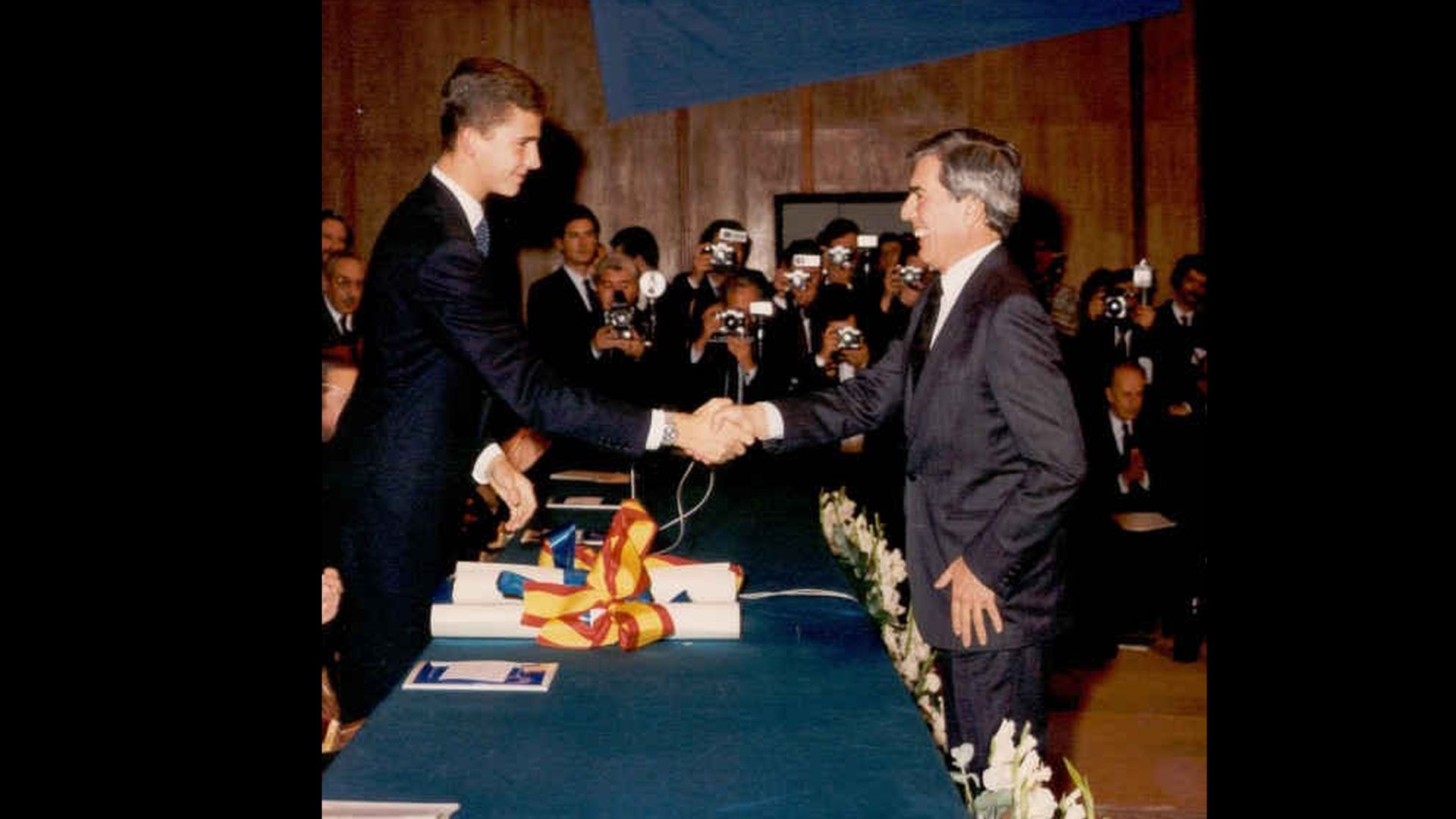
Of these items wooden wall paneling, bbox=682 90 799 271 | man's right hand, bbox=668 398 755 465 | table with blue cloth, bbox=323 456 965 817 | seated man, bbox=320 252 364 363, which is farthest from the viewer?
wooden wall paneling, bbox=682 90 799 271

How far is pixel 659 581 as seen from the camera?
1.94 metres

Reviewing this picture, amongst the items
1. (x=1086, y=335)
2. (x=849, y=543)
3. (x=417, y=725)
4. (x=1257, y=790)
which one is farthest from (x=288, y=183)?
(x=1086, y=335)

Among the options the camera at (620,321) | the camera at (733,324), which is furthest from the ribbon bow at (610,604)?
the camera at (733,324)

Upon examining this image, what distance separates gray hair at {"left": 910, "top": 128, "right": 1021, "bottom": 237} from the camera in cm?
213

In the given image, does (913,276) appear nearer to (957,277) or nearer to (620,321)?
(620,321)

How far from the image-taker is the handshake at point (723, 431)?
2654mm

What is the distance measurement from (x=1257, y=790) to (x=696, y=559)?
5.08ft

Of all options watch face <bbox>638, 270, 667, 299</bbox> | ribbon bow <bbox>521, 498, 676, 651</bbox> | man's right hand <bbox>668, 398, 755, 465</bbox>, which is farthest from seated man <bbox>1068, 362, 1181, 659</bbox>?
ribbon bow <bbox>521, 498, 676, 651</bbox>

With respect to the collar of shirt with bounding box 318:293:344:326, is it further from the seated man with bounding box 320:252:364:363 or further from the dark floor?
the dark floor

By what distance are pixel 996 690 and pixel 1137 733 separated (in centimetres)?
187

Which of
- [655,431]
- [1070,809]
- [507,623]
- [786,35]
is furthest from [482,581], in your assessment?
[786,35]

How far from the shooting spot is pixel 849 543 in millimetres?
2635

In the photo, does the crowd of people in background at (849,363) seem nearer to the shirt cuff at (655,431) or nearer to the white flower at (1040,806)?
the shirt cuff at (655,431)

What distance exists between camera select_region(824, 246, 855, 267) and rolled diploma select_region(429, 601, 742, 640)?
359cm
